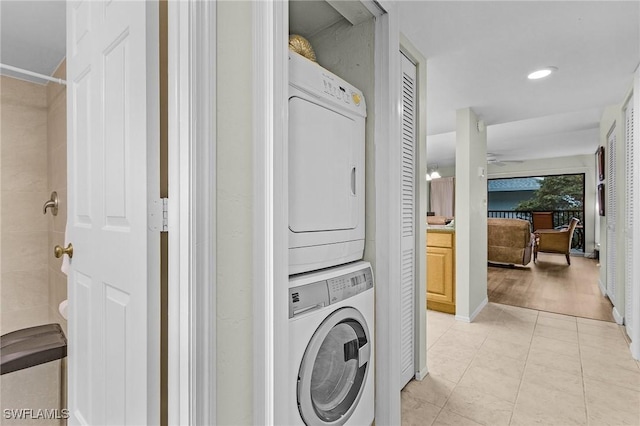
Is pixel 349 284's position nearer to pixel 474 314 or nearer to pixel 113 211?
pixel 113 211

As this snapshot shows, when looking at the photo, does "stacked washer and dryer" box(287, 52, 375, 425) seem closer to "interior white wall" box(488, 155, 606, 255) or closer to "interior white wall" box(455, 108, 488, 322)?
A: "interior white wall" box(455, 108, 488, 322)

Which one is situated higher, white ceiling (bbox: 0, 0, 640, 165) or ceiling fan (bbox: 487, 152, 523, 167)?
ceiling fan (bbox: 487, 152, 523, 167)

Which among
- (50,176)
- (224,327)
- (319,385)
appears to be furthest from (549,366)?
(50,176)

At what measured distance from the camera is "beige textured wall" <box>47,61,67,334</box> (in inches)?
83.2

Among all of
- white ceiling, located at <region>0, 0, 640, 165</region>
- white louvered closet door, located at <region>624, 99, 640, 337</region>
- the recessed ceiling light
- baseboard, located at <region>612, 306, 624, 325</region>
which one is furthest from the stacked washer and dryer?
baseboard, located at <region>612, 306, 624, 325</region>

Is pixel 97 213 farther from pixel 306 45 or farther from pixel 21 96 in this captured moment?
Result: pixel 21 96

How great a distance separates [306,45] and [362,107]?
0.37 meters

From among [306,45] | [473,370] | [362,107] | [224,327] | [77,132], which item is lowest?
[473,370]

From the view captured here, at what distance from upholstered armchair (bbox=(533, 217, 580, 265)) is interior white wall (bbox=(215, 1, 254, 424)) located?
24.7 feet

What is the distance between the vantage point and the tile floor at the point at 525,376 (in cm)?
182

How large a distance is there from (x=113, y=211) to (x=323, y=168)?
73cm

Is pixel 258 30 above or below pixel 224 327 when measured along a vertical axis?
above

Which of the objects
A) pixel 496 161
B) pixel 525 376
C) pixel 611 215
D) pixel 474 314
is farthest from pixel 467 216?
pixel 496 161

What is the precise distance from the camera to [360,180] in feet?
4.89
